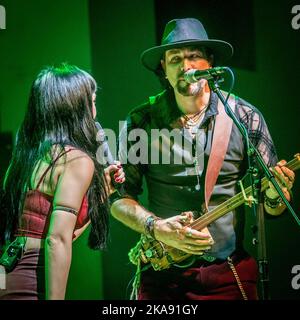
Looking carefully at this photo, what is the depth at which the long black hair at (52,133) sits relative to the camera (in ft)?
7.36

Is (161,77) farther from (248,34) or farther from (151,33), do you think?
(248,34)

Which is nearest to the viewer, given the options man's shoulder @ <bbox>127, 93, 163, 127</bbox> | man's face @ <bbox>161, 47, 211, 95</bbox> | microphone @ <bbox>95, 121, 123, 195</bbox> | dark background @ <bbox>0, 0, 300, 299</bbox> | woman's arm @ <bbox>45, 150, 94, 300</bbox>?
woman's arm @ <bbox>45, 150, 94, 300</bbox>

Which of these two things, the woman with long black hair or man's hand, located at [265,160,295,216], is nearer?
the woman with long black hair

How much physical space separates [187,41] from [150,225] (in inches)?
41.4

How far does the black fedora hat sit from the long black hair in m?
0.69

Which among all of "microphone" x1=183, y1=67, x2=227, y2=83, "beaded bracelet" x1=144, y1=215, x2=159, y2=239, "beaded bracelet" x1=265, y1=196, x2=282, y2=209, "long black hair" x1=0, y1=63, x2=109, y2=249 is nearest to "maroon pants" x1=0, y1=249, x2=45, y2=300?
"long black hair" x1=0, y1=63, x2=109, y2=249

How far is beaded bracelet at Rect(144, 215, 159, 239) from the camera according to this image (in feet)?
8.87

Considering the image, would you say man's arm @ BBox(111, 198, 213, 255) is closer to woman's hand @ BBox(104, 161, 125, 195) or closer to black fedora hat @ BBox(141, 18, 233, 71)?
woman's hand @ BBox(104, 161, 125, 195)

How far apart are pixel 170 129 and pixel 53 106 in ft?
2.69

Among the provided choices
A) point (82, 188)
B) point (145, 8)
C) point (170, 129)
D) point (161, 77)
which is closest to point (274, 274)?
point (170, 129)

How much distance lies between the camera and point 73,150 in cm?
220

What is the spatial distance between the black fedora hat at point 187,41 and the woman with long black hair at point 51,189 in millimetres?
679

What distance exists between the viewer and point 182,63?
2867 millimetres

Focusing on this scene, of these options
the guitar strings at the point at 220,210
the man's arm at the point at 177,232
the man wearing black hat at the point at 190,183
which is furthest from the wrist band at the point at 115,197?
the guitar strings at the point at 220,210
